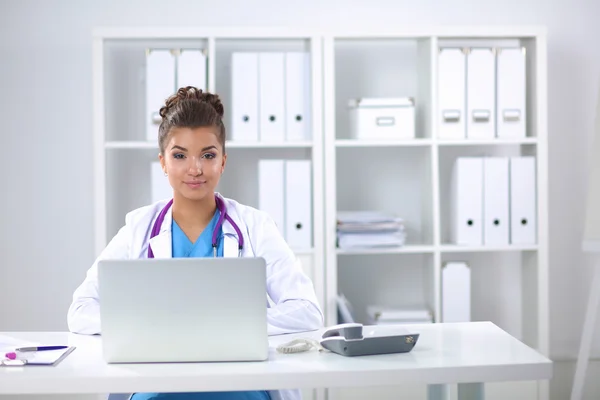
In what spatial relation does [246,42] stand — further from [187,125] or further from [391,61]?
[187,125]

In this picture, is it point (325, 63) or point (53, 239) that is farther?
point (53, 239)

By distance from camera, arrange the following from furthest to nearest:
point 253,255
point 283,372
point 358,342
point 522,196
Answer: point 522,196
point 253,255
point 358,342
point 283,372

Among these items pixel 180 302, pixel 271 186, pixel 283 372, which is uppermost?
pixel 271 186

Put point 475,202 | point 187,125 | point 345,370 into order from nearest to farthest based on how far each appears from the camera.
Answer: point 345,370 → point 187,125 → point 475,202

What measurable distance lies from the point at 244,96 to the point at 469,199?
1011mm

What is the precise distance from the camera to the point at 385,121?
10.8 ft

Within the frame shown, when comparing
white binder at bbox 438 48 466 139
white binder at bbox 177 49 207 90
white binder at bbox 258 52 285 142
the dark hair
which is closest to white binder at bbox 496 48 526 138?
white binder at bbox 438 48 466 139

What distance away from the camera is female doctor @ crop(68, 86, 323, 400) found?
205cm

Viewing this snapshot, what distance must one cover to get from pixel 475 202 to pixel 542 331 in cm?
61

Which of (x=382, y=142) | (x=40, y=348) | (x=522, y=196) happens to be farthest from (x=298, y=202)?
(x=40, y=348)

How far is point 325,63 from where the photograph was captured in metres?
3.22

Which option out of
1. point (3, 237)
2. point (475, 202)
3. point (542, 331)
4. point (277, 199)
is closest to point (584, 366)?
point (542, 331)

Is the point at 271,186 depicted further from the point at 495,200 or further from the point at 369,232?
the point at 495,200

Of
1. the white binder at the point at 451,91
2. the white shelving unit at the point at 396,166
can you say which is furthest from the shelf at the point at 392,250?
the white binder at the point at 451,91
